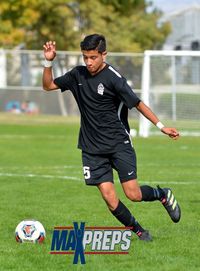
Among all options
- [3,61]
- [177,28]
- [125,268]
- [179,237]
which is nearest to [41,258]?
[125,268]

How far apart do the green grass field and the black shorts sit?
0.71 metres

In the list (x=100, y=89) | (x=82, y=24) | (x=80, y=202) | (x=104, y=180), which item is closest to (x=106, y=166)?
(x=104, y=180)

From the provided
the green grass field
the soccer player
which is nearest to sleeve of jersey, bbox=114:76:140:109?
the soccer player

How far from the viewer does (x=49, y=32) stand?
135ft

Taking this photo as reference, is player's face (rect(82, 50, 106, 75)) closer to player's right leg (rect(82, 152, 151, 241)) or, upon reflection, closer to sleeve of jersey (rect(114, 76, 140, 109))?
sleeve of jersey (rect(114, 76, 140, 109))

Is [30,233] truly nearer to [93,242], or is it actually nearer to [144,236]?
[93,242]

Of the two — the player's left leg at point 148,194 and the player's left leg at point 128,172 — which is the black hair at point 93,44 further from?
the player's left leg at point 148,194

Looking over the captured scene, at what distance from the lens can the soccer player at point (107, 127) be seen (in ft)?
27.4

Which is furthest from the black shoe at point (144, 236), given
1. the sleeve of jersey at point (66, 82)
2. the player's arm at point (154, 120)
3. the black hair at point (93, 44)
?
the black hair at point (93, 44)

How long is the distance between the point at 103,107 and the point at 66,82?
51 cm

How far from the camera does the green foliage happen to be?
39469mm

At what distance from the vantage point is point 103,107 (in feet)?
27.7

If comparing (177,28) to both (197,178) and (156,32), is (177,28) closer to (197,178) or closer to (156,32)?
(156,32)

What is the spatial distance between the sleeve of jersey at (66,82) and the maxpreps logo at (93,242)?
1.51 m
